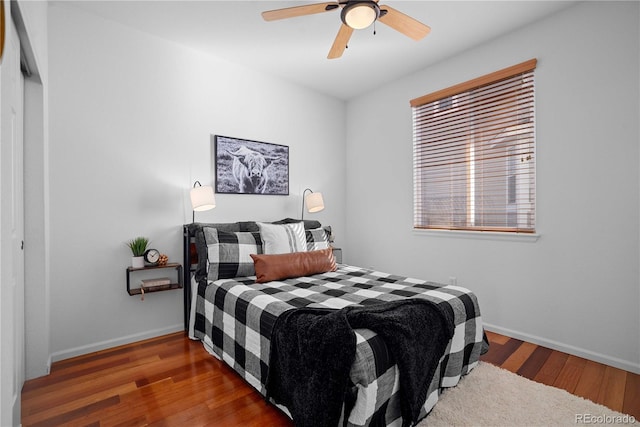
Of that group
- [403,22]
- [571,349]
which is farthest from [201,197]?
[571,349]

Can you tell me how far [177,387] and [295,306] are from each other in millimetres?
971

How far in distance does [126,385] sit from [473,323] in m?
2.30

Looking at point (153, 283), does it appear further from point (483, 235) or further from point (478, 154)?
point (478, 154)

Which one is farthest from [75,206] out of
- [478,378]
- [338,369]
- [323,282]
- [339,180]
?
[478,378]

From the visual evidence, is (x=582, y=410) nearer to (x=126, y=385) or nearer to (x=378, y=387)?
(x=378, y=387)

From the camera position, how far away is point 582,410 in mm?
1770

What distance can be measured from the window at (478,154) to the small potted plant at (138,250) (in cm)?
280

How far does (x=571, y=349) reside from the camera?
2.49 metres

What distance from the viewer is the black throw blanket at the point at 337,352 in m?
1.33

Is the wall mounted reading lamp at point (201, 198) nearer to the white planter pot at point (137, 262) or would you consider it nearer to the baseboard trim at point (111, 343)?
the white planter pot at point (137, 262)

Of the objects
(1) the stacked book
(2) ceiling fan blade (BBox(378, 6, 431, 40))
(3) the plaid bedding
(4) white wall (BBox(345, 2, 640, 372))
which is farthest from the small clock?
(4) white wall (BBox(345, 2, 640, 372))

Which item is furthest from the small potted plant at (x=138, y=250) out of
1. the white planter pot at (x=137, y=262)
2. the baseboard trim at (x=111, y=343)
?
the baseboard trim at (x=111, y=343)

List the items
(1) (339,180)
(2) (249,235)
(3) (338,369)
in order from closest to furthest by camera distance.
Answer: (3) (338,369), (2) (249,235), (1) (339,180)

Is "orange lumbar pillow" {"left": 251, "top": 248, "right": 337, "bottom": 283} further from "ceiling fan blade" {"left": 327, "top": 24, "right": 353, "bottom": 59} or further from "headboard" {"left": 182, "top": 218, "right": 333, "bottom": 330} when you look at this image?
"ceiling fan blade" {"left": 327, "top": 24, "right": 353, "bottom": 59}
